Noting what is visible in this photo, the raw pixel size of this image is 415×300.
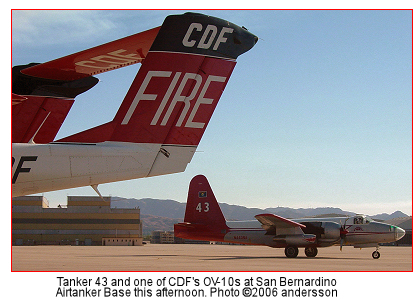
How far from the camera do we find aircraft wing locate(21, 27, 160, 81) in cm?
711

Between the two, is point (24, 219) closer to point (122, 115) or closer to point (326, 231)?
point (326, 231)

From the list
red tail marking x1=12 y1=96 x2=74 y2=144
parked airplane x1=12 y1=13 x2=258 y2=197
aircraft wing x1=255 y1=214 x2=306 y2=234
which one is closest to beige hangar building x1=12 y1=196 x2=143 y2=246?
aircraft wing x1=255 y1=214 x2=306 y2=234

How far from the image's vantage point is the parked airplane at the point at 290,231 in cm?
2288

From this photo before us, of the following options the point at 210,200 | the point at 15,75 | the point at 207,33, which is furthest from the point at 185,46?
the point at 210,200

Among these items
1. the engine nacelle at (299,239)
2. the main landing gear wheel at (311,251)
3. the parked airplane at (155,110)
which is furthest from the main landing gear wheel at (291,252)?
the parked airplane at (155,110)

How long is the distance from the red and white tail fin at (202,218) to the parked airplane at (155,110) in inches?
736

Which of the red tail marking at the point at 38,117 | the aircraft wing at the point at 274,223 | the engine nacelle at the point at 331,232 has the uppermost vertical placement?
the red tail marking at the point at 38,117

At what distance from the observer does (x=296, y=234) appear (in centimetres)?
2300

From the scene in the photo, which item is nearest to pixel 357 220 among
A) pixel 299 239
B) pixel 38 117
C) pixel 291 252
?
pixel 299 239

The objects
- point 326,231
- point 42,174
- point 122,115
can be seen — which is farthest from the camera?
point 326,231

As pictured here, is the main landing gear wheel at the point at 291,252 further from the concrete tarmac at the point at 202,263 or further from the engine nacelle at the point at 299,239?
the concrete tarmac at the point at 202,263

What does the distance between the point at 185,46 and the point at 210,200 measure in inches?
772

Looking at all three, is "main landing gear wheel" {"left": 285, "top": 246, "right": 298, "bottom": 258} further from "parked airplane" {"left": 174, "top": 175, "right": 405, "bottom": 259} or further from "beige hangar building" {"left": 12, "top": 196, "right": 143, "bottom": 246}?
"beige hangar building" {"left": 12, "top": 196, "right": 143, "bottom": 246}

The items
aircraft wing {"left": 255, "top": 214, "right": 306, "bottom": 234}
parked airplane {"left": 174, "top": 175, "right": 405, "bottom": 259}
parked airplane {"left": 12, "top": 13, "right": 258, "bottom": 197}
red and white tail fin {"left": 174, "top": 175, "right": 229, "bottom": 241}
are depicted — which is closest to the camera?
parked airplane {"left": 12, "top": 13, "right": 258, "bottom": 197}
